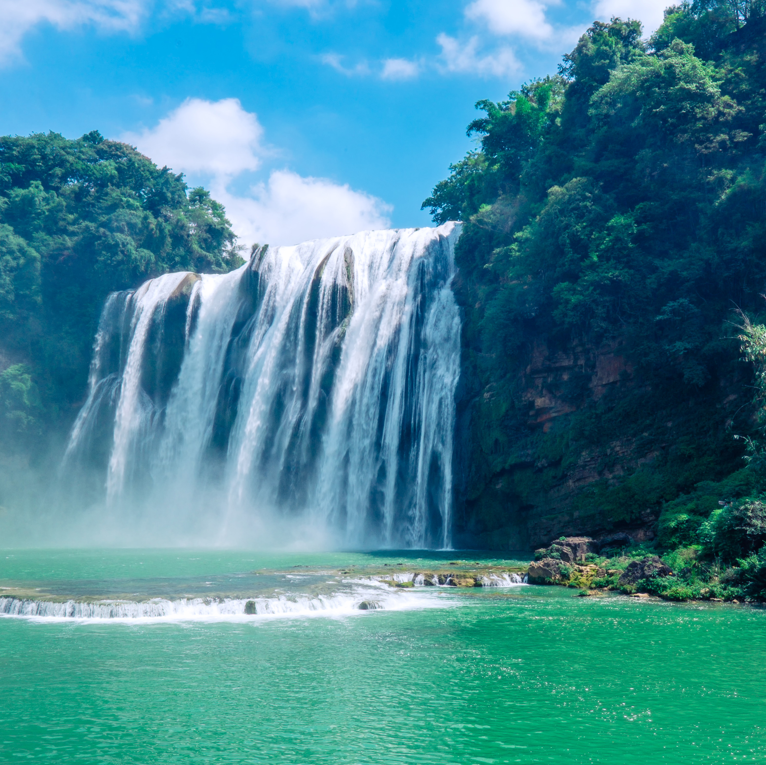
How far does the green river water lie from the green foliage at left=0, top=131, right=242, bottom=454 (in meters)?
36.8

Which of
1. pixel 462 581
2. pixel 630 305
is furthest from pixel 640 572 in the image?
pixel 630 305

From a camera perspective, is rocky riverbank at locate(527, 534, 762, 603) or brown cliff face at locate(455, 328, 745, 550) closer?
rocky riverbank at locate(527, 534, 762, 603)

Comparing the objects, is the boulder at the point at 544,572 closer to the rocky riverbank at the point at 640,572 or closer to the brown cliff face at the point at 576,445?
the rocky riverbank at the point at 640,572

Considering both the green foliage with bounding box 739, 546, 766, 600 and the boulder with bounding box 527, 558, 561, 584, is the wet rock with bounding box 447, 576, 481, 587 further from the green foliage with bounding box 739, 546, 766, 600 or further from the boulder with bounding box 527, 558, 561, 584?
the green foliage with bounding box 739, 546, 766, 600

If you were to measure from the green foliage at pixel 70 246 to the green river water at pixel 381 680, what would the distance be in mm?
36822

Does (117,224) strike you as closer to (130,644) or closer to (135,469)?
(135,469)

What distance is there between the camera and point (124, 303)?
5228cm

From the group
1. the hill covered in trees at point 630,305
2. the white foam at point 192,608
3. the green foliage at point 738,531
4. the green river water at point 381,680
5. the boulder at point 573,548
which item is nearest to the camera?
the green river water at point 381,680

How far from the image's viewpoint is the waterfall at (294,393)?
34.6m

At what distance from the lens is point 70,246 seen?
183ft

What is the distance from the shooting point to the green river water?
859 centimetres

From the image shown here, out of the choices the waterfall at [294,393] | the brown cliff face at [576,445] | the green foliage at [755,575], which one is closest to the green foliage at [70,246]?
the waterfall at [294,393]

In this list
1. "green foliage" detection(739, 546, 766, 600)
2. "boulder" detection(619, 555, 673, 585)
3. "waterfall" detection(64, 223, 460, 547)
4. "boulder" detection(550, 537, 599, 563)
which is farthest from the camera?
"waterfall" detection(64, 223, 460, 547)

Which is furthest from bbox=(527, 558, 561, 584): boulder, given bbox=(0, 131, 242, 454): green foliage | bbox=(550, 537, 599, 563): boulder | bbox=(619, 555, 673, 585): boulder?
bbox=(0, 131, 242, 454): green foliage
